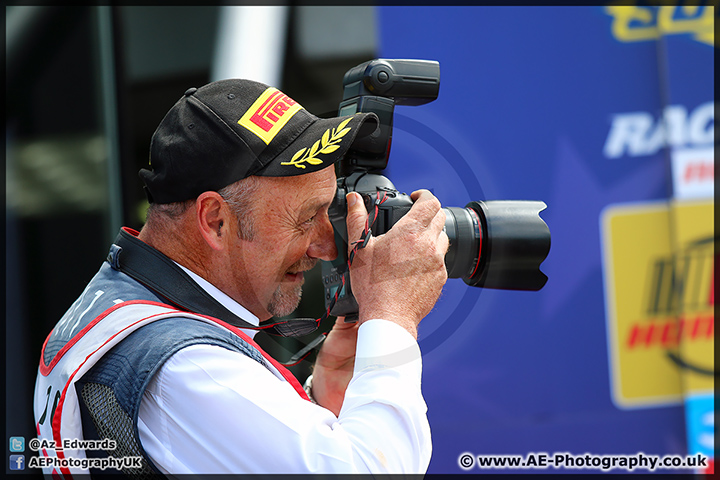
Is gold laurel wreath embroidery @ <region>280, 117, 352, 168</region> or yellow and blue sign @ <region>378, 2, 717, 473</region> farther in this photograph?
yellow and blue sign @ <region>378, 2, 717, 473</region>

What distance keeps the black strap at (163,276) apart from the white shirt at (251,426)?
132mm

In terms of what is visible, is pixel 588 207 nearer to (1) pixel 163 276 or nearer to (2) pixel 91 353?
(1) pixel 163 276

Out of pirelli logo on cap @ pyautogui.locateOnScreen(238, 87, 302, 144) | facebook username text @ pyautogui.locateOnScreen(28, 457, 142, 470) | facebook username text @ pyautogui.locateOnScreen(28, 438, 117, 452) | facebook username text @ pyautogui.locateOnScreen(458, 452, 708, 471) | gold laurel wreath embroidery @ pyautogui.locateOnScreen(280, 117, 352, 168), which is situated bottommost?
facebook username text @ pyautogui.locateOnScreen(458, 452, 708, 471)

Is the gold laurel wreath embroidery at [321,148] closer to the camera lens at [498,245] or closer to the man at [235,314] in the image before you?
the man at [235,314]

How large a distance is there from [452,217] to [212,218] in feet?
1.24

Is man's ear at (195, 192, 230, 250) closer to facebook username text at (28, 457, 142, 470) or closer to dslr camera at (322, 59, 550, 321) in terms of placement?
dslr camera at (322, 59, 550, 321)

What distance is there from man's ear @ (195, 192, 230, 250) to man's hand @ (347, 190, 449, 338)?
18 cm

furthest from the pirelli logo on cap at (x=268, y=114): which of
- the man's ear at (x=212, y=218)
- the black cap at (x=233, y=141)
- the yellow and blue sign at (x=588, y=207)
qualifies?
the yellow and blue sign at (x=588, y=207)

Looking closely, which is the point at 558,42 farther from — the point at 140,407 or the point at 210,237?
the point at 140,407

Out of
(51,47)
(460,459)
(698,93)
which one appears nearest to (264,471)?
(460,459)

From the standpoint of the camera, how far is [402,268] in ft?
2.67

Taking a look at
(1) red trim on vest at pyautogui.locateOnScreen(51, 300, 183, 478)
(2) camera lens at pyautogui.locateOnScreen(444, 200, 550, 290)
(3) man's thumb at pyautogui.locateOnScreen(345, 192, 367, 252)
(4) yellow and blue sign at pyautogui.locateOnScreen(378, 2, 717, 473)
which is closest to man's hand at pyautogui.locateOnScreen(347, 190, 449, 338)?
(3) man's thumb at pyautogui.locateOnScreen(345, 192, 367, 252)

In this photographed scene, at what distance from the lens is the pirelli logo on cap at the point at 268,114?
832mm

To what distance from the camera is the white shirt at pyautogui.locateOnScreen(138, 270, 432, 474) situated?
25.7 inches
